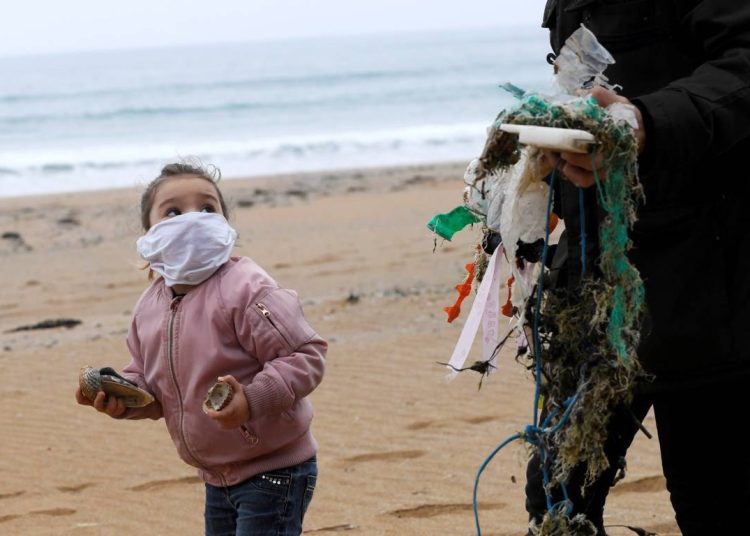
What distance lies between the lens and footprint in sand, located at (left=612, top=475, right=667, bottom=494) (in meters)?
4.96

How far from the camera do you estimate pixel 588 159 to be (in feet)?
6.97

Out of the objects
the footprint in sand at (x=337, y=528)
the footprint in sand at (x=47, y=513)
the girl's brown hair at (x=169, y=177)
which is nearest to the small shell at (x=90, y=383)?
the girl's brown hair at (x=169, y=177)

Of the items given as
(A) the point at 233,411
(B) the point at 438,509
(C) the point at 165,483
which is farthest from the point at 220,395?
(C) the point at 165,483

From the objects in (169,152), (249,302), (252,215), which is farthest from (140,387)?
(169,152)

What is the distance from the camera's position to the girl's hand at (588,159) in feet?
7.01

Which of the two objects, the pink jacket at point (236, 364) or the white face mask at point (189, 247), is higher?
the white face mask at point (189, 247)

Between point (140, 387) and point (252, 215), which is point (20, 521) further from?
point (252, 215)

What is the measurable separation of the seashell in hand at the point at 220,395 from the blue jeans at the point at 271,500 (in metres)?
0.32

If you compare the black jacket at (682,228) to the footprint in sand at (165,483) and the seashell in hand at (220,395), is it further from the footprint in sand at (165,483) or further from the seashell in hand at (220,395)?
the footprint in sand at (165,483)

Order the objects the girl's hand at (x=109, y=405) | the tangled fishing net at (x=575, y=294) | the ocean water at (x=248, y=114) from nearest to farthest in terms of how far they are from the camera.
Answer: the tangled fishing net at (x=575, y=294) → the girl's hand at (x=109, y=405) → the ocean water at (x=248, y=114)

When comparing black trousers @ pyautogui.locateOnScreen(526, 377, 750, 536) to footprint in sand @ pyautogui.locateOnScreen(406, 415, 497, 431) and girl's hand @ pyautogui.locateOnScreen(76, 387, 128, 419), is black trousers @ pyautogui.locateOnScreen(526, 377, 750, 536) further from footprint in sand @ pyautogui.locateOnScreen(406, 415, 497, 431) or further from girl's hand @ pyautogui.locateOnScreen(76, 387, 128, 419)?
footprint in sand @ pyautogui.locateOnScreen(406, 415, 497, 431)

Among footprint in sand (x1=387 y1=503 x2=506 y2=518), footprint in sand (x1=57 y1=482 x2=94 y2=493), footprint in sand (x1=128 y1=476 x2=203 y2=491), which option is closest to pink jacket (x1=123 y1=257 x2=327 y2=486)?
footprint in sand (x1=387 y1=503 x2=506 y2=518)

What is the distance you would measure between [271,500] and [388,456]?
2630mm

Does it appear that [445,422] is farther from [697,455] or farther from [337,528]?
[697,455]
